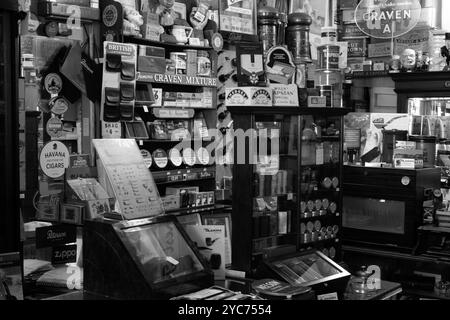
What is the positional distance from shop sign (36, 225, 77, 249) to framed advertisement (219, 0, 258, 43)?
471cm

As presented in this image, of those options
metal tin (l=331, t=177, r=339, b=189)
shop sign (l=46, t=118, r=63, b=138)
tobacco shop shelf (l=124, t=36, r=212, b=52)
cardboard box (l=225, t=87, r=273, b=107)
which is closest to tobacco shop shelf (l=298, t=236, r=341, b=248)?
metal tin (l=331, t=177, r=339, b=189)

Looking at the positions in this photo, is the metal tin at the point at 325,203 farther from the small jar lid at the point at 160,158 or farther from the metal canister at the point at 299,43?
the small jar lid at the point at 160,158

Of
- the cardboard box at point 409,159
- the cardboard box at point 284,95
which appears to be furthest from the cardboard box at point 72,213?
the cardboard box at point 409,159

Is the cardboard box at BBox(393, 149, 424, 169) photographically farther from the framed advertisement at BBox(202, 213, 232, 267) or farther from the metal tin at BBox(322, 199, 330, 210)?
the framed advertisement at BBox(202, 213, 232, 267)

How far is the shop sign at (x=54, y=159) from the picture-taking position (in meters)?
5.58

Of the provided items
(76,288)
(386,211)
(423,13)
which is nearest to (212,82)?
(386,211)

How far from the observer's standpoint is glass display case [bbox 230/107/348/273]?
3561 millimetres

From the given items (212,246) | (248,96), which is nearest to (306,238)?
(248,96)

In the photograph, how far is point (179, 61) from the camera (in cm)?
693

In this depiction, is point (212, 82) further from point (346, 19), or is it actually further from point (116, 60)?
point (346, 19)

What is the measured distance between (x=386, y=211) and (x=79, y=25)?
3233 mm

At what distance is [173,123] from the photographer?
7.07 meters

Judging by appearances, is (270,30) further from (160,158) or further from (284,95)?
(160,158)

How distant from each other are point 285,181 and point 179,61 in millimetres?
3256
